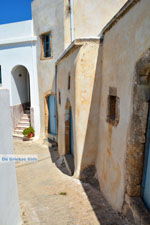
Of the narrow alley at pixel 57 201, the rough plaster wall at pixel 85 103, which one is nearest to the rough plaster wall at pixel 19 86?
the narrow alley at pixel 57 201

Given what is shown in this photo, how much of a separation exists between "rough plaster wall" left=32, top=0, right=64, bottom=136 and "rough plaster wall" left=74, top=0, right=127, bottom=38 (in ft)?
2.99

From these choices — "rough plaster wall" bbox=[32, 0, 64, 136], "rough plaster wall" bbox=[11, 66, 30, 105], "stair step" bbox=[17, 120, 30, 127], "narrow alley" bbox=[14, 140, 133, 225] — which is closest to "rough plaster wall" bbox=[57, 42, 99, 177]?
"narrow alley" bbox=[14, 140, 133, 225]

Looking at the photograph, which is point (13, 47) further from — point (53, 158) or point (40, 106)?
point (53, 158)

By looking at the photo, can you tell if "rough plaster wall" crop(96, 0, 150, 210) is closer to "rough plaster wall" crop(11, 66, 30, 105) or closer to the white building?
the white building

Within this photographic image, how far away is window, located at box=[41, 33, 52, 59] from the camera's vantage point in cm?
987

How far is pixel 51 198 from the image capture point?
4.80 meters

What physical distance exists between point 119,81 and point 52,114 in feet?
23.0

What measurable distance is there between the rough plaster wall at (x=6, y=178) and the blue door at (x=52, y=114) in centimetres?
688

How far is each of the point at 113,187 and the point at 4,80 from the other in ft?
33.0

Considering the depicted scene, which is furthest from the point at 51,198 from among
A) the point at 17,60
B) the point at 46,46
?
the point at 17,60

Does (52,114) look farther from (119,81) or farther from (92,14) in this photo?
(119,81)

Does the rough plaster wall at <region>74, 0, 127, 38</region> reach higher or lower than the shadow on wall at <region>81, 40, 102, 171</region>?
higher

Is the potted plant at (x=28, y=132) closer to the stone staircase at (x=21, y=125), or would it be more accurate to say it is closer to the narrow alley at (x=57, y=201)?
the stone staircase at (x=21, y=125)

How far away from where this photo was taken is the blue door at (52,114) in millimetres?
10395
